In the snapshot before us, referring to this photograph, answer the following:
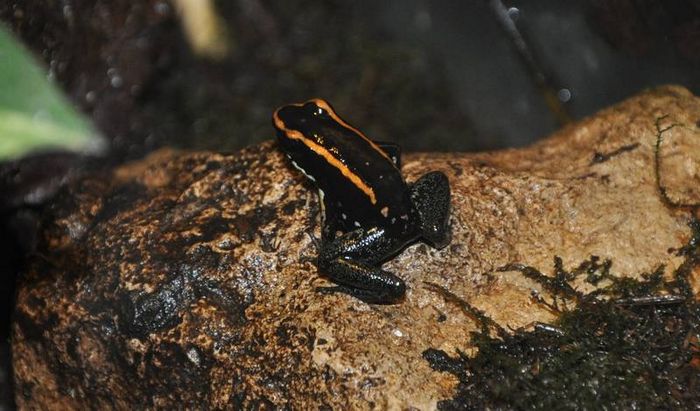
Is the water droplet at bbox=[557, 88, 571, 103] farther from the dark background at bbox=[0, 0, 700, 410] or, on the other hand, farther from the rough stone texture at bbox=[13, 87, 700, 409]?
the rough stone texture at bbox=[13, 87, 700, 409]

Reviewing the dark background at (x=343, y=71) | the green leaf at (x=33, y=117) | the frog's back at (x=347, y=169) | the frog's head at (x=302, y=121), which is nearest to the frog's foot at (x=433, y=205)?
the frog's back at (x=347, y=169)

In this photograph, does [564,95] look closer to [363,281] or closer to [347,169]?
[347,169]

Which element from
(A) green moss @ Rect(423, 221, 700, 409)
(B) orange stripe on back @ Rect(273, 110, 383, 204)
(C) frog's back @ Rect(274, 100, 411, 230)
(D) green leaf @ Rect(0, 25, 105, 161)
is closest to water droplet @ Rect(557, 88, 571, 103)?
(A) green moss @ Rect(423, 221, 700, 409)

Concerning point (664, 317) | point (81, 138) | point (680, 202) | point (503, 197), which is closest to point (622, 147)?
point (680, 202)

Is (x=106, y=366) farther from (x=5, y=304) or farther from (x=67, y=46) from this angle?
(x=67, y=46)

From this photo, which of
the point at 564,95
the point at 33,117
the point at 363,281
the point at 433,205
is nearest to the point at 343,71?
the point at 564,95

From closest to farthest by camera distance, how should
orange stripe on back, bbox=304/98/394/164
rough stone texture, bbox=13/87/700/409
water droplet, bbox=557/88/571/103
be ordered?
1. rough stone texture, bbox=13/87/700/409
2. orange stripe on back, bbox=304/98/394/164
3. water droplet, bbox=557/88/571/103
